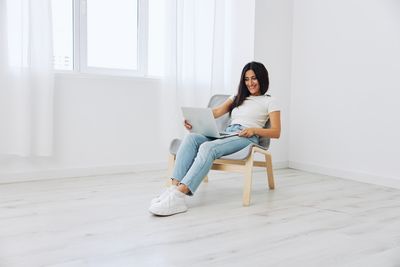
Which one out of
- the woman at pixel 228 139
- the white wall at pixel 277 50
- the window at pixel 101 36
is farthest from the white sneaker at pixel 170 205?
the white wall at pixel 277 50

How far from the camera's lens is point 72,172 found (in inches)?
135

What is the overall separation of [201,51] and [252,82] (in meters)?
1.14

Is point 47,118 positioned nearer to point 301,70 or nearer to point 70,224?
point 70,224

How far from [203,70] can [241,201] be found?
62.2 inches

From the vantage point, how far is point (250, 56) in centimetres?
402

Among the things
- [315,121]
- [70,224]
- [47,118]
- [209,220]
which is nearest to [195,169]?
[209,220]

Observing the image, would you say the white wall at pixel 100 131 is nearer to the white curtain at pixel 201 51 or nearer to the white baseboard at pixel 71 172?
the white baseboard at pixel 71 172

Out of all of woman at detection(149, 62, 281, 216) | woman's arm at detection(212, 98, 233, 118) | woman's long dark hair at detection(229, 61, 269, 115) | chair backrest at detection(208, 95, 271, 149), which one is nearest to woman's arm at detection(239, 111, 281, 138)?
woman at detection(149, 62, 281, 216)

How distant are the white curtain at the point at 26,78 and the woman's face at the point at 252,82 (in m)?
1.46

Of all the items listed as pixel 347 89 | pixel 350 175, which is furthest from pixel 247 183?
pixel 347 89

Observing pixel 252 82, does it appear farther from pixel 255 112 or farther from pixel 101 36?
pixel 101 36

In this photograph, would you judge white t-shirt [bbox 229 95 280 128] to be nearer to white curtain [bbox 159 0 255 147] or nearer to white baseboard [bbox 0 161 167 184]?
white curtain [bbox 159 0 255 147]

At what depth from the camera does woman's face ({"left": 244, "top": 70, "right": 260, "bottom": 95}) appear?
9.40ft

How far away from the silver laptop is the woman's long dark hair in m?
0.31
